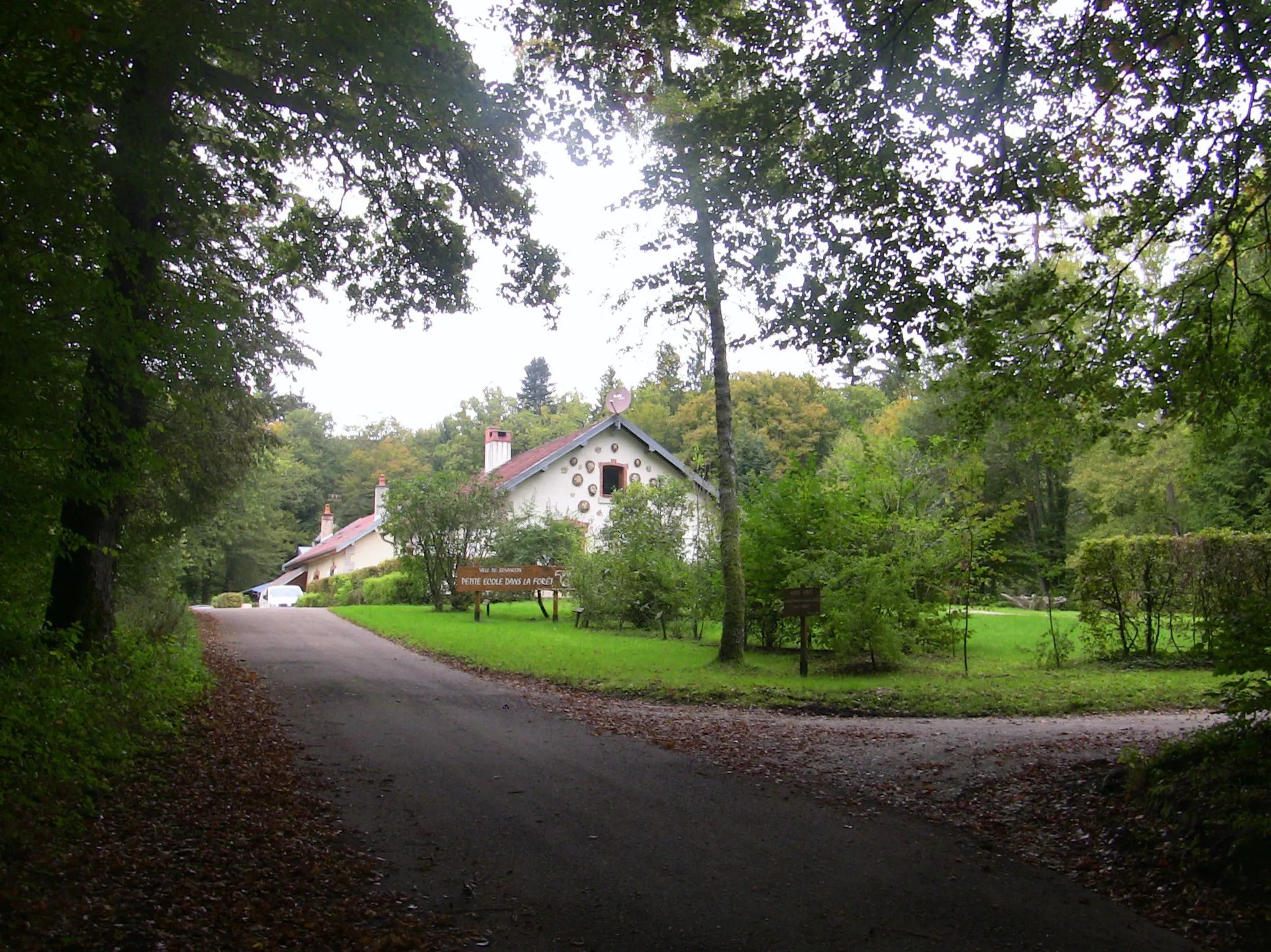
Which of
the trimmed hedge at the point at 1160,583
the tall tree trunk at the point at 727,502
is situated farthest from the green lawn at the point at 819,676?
the trimmed hedge at the point at 1160,583

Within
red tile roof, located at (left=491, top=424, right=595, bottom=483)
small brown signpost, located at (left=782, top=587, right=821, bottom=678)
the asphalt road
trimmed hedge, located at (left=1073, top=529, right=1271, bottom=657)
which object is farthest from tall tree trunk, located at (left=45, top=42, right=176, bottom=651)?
red tile roof, located at (left=491, top=424, right=595, bottom=483)

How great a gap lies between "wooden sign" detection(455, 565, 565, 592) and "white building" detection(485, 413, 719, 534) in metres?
9.98

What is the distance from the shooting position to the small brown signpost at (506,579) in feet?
74.8

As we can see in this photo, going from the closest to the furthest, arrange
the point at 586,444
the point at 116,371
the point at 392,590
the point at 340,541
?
the point at 116,371 < the point at 392,590 < the point at 586,444 < the point at 340,541

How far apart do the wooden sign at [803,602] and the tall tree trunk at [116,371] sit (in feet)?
30.8

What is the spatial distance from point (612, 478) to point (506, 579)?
14054mm

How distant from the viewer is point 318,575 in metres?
55.2

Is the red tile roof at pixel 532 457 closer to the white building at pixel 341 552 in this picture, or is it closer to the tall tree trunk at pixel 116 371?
the white building at pixel 341 552

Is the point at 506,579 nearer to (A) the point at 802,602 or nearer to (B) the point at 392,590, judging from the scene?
(B) the point at 392,590

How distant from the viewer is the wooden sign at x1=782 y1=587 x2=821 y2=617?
13.8m

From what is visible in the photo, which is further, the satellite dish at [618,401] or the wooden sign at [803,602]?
the satellite dish at [618,401]

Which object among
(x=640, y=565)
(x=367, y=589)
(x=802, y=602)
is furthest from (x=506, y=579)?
(x=367, y=589)

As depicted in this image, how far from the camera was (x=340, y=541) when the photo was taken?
5041 centimetres

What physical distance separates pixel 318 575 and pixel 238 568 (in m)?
7.62
